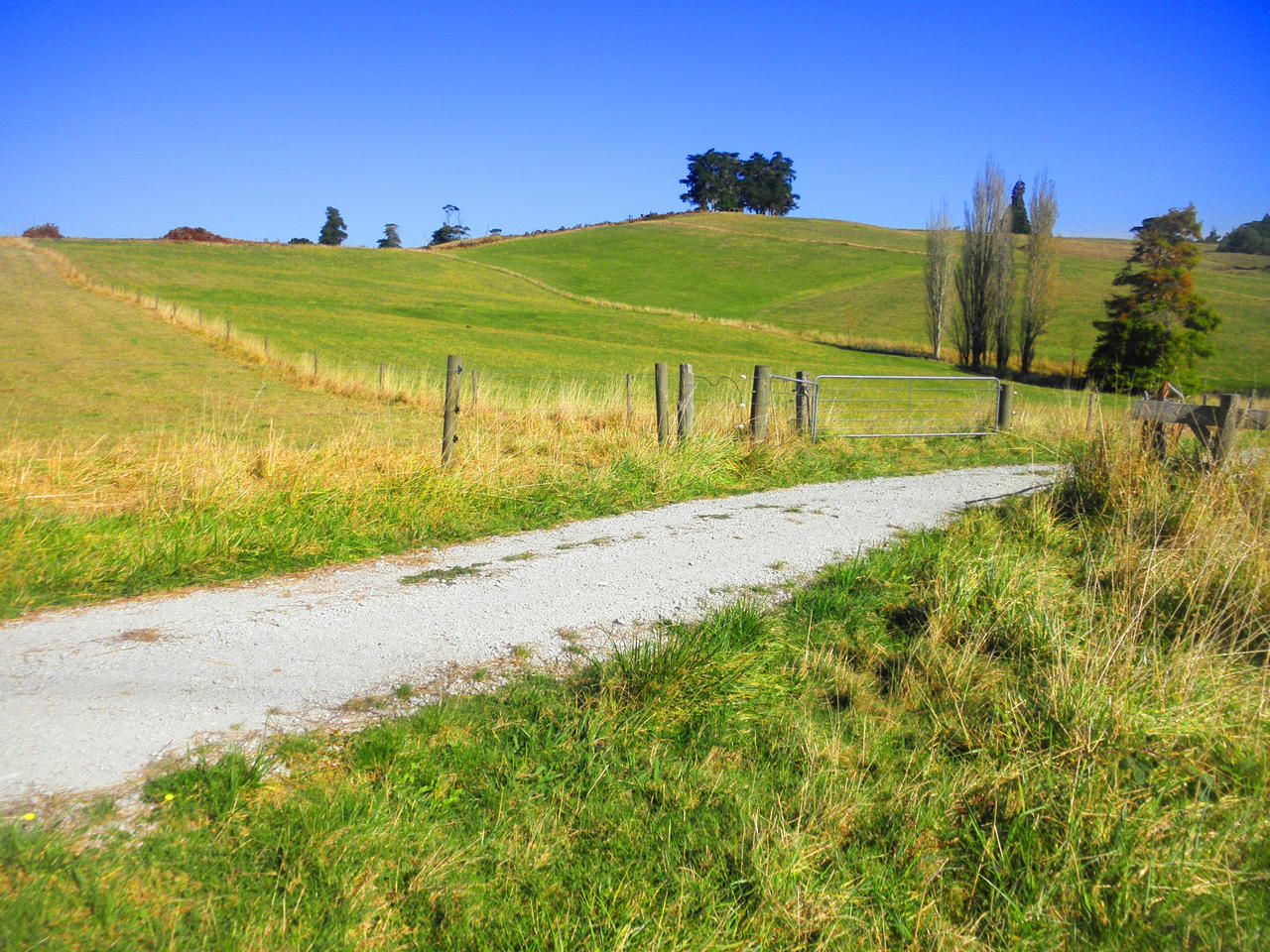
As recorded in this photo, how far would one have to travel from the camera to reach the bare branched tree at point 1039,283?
53.3m

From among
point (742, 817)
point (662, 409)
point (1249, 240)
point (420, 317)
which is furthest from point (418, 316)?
point (1249, 240)

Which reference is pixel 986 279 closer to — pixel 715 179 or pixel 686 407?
pixel 686 407

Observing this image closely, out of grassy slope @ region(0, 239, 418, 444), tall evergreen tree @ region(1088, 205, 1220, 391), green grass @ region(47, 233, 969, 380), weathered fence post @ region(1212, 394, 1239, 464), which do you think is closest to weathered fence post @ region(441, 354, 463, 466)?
grassy slope @ region(0, 239, 418, 444)

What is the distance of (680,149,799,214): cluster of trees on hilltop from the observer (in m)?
132

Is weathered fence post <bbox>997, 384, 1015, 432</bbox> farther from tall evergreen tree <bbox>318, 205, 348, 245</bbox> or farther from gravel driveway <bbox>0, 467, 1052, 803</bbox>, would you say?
tall evergreen tree <bbox>318, 205, 348, 245</bbox>

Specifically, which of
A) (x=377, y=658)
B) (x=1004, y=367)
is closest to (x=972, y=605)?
(x=377, y=658)

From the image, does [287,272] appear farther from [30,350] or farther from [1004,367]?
[1004,367]

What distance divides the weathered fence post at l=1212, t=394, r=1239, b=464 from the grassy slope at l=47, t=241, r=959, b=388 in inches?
940

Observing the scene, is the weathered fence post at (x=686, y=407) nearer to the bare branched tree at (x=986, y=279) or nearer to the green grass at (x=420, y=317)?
the green grass at (x=420, y=317)

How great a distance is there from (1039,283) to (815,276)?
29615 mm

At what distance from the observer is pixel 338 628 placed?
5.95m

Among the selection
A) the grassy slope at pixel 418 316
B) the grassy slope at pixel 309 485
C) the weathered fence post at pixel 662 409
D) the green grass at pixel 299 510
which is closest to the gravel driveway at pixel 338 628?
the green grass at pixel 299 510

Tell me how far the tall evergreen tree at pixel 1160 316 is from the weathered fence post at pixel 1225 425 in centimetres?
3720

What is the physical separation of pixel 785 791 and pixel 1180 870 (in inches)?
62.9
